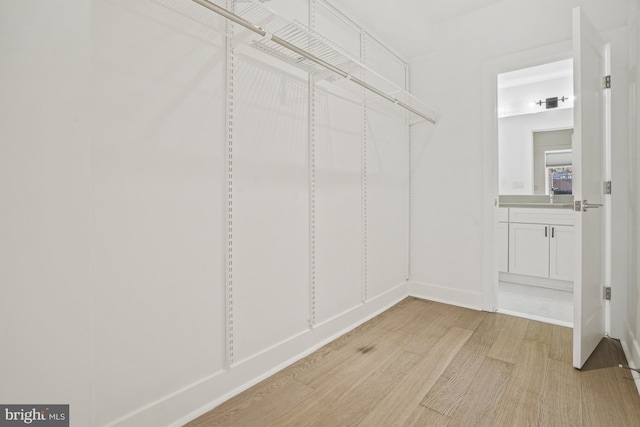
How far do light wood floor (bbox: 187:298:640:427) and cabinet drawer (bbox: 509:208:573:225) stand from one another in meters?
1.68

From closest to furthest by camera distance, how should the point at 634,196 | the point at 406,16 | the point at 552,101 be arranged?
1. the point at 634,196
2. the point at 406,16
3. the point at 552,101

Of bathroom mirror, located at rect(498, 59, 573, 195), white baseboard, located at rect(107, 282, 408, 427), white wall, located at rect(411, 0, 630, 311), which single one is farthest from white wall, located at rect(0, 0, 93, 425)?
bathroom mirror, located at rect(498, 59, 573, 195)

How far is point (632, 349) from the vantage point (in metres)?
1.91

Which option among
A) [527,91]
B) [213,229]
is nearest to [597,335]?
[213,229]

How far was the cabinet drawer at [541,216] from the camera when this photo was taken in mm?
3512

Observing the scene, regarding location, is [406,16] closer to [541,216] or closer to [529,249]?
[541,216]

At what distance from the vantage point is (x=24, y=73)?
82 centimetres

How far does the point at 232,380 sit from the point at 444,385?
115 centimetres

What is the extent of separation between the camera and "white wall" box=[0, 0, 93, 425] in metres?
0.81

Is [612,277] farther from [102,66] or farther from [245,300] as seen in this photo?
[102,66]

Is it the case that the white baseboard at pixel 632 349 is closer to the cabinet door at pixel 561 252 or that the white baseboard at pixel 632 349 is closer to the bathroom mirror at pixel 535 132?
the cabinet door at pixel 561 252

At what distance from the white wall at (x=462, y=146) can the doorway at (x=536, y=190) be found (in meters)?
0.34

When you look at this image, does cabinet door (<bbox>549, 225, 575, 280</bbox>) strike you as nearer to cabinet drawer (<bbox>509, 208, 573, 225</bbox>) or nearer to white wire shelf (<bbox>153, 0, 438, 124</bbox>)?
cabinet drawer (<bbox>509, 208, 573, 225</bbox>)

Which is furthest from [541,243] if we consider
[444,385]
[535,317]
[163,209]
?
[163,209]
